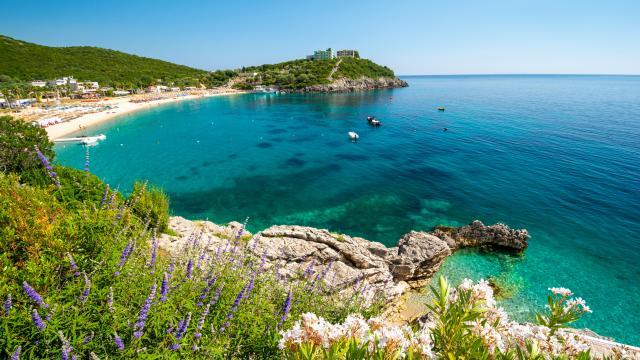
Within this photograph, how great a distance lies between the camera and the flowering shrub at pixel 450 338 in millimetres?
3234

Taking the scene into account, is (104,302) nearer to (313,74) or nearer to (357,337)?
(357,337)

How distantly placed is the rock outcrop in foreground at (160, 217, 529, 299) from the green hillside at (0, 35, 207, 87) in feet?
451

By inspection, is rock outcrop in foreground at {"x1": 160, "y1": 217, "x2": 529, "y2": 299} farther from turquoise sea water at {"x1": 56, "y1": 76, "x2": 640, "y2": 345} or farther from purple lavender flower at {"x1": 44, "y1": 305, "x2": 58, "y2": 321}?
purple lavender flower at {"x1": 44, "y1": 305, "x2": 58, "y2": 321}

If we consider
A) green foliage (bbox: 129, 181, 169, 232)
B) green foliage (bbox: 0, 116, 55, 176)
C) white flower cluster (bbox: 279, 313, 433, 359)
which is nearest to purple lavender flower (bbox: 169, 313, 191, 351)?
white flower cluster (bbox: 279, 313, 433, 359)

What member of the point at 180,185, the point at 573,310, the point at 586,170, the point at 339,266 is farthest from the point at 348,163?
the point at 573,310

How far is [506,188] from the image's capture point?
35.1 metres

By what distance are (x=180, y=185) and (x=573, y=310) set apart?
3844cm

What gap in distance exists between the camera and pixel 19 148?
19.7m

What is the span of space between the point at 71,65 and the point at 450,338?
20260cm

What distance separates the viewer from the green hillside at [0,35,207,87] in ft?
397

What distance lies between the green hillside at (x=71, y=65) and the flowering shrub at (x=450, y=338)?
14972 cm

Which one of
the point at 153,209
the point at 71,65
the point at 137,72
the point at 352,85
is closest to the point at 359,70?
the point at 352,85

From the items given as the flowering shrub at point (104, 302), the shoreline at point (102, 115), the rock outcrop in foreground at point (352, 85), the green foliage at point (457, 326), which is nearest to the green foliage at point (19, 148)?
the flowering shrub at point (104, 302)

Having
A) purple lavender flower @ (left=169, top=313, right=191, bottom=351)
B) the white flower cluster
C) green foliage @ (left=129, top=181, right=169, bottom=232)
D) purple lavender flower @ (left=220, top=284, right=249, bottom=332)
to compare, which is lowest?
green foliage @ (left=129, top=181, right=169, bottom=232)
